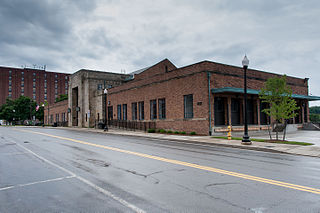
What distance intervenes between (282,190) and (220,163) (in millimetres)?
3425

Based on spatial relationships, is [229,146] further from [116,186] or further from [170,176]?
[116,186]

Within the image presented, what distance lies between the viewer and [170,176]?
6973 millimetres

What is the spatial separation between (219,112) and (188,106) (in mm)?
2950

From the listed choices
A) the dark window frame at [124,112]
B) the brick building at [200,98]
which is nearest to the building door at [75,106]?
the dark window frame at [124,112]

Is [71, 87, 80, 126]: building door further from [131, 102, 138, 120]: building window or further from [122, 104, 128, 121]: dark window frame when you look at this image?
[131, 102, 138, 120]: building window

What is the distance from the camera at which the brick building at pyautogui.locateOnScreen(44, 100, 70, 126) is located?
59609 mm

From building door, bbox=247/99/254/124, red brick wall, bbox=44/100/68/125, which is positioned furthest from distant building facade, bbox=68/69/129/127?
building door, bbox=247/99/254/124

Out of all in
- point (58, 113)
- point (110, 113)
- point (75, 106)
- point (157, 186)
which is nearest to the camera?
point (157, 186)

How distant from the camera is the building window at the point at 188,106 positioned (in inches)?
951

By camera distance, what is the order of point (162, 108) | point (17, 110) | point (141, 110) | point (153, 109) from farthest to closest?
point (17, 110) → point (141, 110) → point (153, 109) → point (162, 108)

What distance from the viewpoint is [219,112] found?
77.4 feet

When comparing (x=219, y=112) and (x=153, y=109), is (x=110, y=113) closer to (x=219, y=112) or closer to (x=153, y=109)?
(x=153, y=109)

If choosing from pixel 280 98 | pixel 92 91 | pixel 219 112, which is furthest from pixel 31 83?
pixel 280 98

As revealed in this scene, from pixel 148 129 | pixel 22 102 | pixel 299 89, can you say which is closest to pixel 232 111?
pixel 148 129
